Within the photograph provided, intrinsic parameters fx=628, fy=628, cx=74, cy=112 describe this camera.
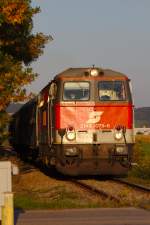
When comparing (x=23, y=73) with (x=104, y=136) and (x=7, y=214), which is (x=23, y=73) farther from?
(x=7, y=214)

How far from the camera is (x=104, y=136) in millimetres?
20453

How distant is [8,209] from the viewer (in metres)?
8.64

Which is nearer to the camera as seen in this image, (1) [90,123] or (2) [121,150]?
(2) [121,150]

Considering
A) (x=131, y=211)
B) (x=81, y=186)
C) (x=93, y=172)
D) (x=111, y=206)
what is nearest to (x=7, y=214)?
(x=131, y=211)

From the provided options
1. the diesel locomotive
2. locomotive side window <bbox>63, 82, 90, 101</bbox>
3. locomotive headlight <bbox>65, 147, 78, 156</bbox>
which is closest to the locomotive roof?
the diesel locomotive

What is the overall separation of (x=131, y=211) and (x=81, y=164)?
27.2ft

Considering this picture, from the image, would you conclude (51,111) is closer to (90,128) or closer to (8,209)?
(90,128)

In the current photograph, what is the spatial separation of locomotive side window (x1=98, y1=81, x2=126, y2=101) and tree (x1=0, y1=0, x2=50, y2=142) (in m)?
2.80

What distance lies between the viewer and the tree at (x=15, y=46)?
17.9m

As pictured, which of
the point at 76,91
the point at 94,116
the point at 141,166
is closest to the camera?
the point at 94,116

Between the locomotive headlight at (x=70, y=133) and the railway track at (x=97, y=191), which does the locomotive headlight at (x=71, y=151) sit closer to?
the locomotive headlight at (x=70, y=133)

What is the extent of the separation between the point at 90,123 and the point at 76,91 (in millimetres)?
1203

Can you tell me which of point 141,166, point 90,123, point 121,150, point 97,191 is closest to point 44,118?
point 90,123

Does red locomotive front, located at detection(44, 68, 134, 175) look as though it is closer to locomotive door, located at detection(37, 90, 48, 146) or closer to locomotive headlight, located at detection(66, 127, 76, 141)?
locomotive headlight, located at detection(66, 127, 76, 141)
